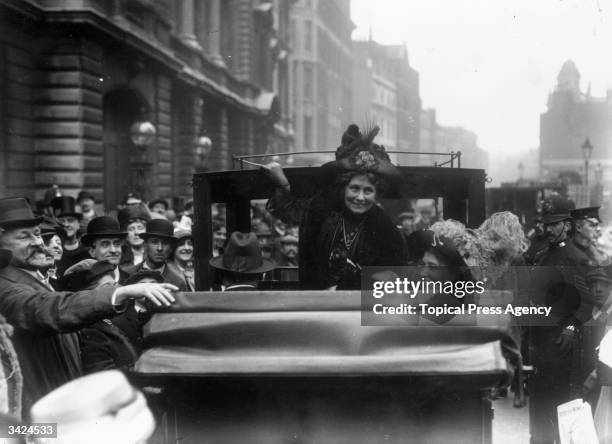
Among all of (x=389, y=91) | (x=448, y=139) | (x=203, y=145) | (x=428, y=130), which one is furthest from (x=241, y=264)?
(x=448, y=139)

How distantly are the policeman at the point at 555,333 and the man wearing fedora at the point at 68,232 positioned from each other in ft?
12.5

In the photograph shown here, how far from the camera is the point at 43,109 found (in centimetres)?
1418

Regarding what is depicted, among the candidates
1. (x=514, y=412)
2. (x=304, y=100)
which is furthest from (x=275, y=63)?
(x=514, y=412)

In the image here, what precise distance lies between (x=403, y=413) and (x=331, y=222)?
6.14 feet

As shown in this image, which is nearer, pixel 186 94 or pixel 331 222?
pixel 331 222

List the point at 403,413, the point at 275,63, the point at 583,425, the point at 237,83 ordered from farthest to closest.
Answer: the point at 275,63 → the point at 237,83 → the point at 583,425 → the point at 403,413

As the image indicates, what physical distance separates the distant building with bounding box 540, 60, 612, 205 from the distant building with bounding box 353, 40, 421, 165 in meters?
11.0

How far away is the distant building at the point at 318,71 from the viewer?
49781mm

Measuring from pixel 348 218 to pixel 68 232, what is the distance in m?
4.56

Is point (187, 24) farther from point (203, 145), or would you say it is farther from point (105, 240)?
point (105, 240)

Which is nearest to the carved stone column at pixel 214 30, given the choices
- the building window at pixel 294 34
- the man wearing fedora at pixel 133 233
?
the man wearing fedora at pixel 133 233

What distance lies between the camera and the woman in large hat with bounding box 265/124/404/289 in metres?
4.38

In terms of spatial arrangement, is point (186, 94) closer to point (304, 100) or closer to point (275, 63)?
point (275, 63)

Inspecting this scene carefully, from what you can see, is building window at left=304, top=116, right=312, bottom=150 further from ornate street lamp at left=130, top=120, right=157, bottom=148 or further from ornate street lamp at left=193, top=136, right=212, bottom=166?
ornate street lamp at left=130, top=120, right=157, bottom=148
